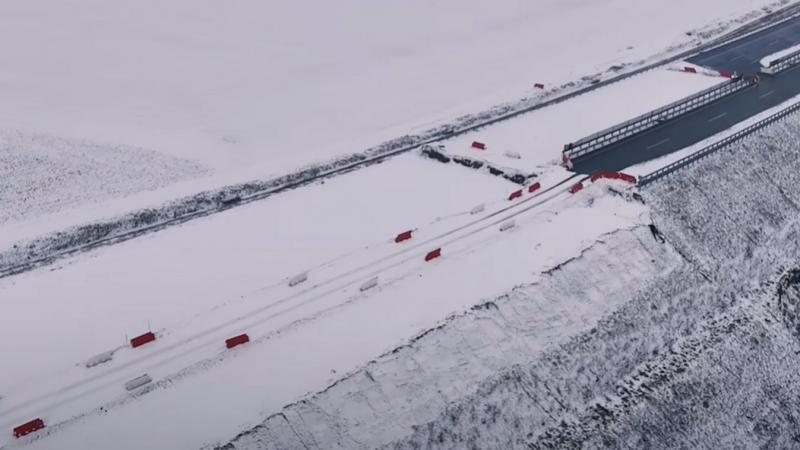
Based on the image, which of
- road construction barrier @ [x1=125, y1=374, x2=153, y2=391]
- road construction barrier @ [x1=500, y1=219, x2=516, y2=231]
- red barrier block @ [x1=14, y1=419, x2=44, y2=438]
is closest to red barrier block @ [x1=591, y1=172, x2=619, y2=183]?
road construction barrier @ [x1=500, y1=219, x2=516, y2=231]

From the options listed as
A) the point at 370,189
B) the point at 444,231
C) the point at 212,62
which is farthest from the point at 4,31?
the point at 444,231

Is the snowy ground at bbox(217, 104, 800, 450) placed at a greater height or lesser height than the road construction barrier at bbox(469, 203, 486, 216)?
lesser

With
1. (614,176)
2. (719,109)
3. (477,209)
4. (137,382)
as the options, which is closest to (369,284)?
(477,209)

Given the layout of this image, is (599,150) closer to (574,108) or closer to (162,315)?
(574,108)

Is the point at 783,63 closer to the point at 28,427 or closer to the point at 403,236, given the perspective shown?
the point at 403,236

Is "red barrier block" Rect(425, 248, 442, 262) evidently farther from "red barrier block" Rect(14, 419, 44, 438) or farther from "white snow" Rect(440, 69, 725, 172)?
"red barrier block" Rect(14, 419, 44, 438)

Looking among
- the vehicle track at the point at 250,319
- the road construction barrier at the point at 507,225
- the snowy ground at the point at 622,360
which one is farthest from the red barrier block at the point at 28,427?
the road construction barrier at the point at 507,225
